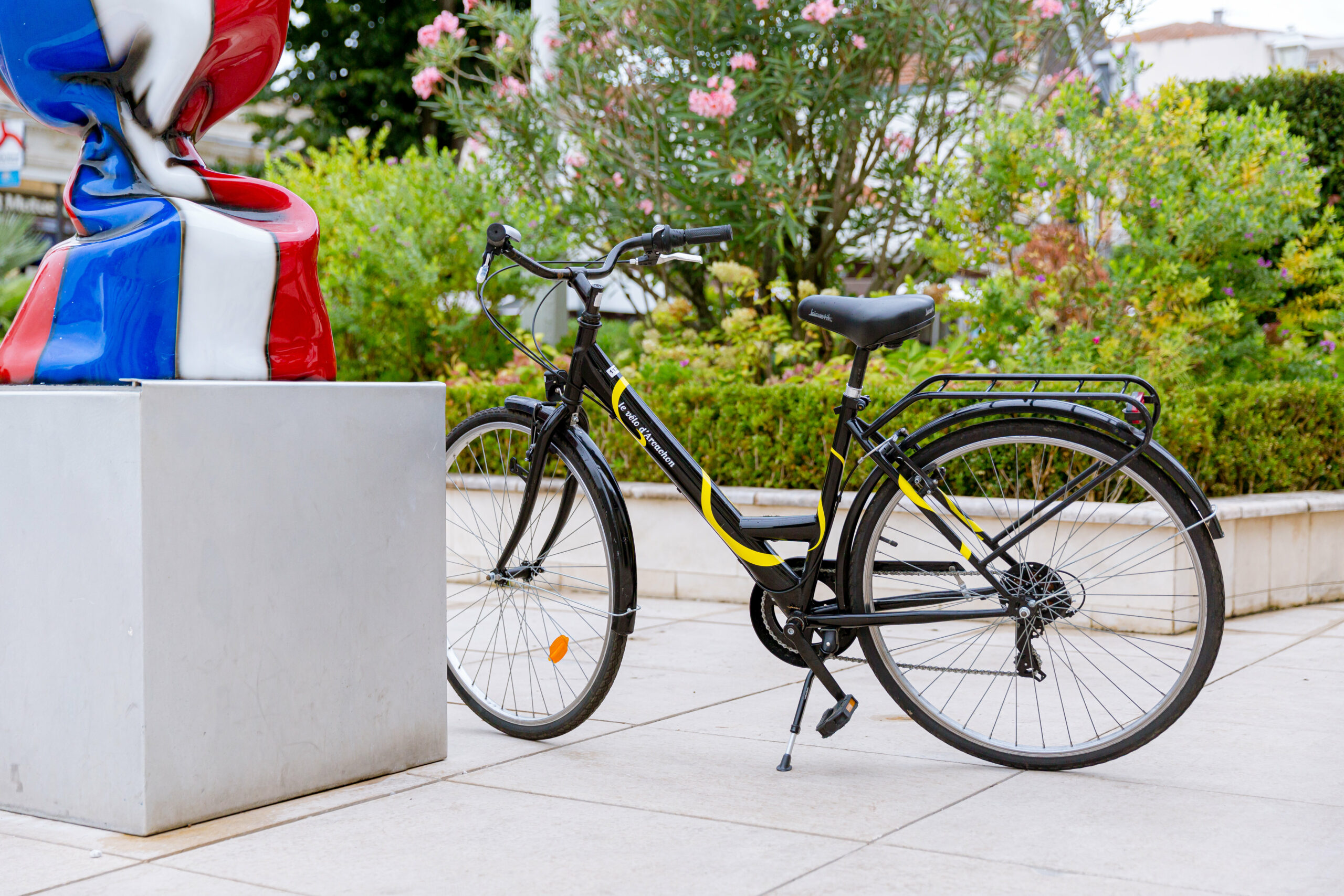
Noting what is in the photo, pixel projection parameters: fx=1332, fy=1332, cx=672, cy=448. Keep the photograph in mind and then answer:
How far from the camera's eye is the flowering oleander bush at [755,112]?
7.85 meters

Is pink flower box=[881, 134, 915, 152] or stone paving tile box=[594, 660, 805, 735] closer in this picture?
stone paving tile box=[594, 660, 805, 735]

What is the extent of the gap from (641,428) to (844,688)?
1.42 m

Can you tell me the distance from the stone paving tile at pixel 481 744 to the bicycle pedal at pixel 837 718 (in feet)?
2.51

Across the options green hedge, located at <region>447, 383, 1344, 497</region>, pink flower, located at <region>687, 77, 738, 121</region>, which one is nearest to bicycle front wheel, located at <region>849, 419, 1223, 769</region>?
green hedge, located at <region>447, 383, 1344, 497</region>

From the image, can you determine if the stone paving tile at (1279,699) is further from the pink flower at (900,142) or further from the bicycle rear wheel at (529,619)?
the pink flower at (900,142)

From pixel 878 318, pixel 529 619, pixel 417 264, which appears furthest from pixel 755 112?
pixel 878 318

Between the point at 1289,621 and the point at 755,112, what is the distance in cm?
420

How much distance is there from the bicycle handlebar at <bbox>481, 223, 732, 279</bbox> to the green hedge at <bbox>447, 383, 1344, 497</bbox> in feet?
8.18

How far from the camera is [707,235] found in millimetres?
3557

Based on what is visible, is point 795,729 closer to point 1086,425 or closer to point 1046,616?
point 1046,616

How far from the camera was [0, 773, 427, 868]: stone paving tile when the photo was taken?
2.87 meters

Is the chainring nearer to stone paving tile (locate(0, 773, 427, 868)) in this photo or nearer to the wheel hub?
the wheel hub

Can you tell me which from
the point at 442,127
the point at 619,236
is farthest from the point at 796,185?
the point at 442,127

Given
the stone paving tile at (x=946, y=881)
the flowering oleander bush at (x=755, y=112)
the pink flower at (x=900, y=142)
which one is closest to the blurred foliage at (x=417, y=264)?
the flowering oleander bush at (x=755, y=112)
